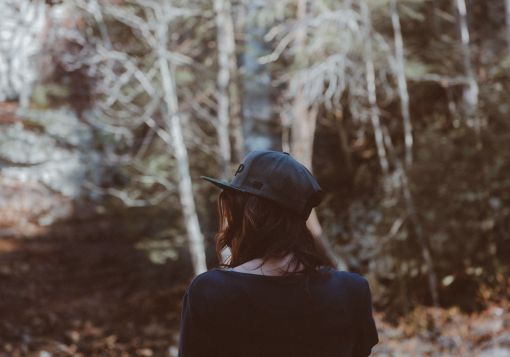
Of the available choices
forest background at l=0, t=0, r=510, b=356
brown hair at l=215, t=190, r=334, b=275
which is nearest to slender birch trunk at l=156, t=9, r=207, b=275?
forest background at l=0, t=0, r=510, b=356

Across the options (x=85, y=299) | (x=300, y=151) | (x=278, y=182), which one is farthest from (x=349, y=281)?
(x=85, y=299)

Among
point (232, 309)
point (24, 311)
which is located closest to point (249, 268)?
point (232, 309)

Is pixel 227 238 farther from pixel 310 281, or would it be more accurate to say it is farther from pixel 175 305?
pixel 175 305

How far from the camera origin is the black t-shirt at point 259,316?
1614 mm

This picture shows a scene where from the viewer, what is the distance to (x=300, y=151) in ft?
28.6

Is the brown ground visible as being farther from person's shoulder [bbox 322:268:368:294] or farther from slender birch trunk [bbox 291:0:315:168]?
person's shoulder [bbox 322:268:368:294]

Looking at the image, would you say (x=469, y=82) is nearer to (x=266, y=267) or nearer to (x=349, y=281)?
(x=349, y=281)

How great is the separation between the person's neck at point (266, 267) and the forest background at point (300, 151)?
5.14 m

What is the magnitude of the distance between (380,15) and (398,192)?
3.37 metres

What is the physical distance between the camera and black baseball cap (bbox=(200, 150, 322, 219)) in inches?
68.5

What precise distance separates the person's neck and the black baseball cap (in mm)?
172

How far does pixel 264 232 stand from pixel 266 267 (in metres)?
0.11

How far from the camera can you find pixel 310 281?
1739 millimetres

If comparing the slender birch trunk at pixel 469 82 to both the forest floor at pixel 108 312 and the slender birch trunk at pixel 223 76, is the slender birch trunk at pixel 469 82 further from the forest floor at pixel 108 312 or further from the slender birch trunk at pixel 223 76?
the slender birch trunk at pixel 223 76
